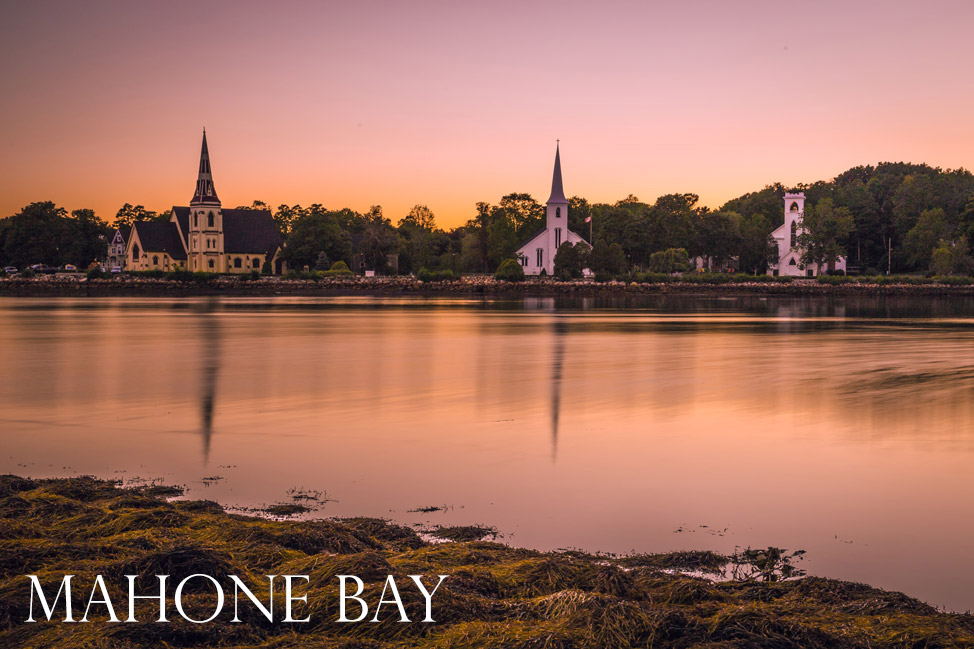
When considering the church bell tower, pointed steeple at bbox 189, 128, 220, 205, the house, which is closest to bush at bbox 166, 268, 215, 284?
the church bell tower

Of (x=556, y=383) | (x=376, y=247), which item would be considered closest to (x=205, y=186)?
(x=376, y=247)

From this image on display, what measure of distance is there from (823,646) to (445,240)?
142286 mm

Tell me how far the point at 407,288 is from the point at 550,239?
29739mm

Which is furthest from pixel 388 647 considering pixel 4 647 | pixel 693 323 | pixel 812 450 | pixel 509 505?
pixel 693 323

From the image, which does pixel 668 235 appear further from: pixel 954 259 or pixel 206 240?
pixel 206 240

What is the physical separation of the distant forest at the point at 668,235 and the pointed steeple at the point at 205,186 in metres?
15.1

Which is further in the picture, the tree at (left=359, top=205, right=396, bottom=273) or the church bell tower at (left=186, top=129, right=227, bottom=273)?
the church bell tower at (left=186, top=129, right=227, bottom=273)

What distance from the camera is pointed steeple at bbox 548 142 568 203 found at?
129125mm

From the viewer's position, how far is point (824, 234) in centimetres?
11838

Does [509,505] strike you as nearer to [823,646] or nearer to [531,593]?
[531,593]

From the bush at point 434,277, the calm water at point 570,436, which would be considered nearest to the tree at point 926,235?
the bush at point 434,277

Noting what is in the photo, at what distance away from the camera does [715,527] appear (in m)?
9.48

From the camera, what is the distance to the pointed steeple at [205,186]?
438 ft

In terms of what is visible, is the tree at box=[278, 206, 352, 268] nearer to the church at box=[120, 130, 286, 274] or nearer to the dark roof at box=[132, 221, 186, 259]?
the church at box=[120, 130, 286, 274]
